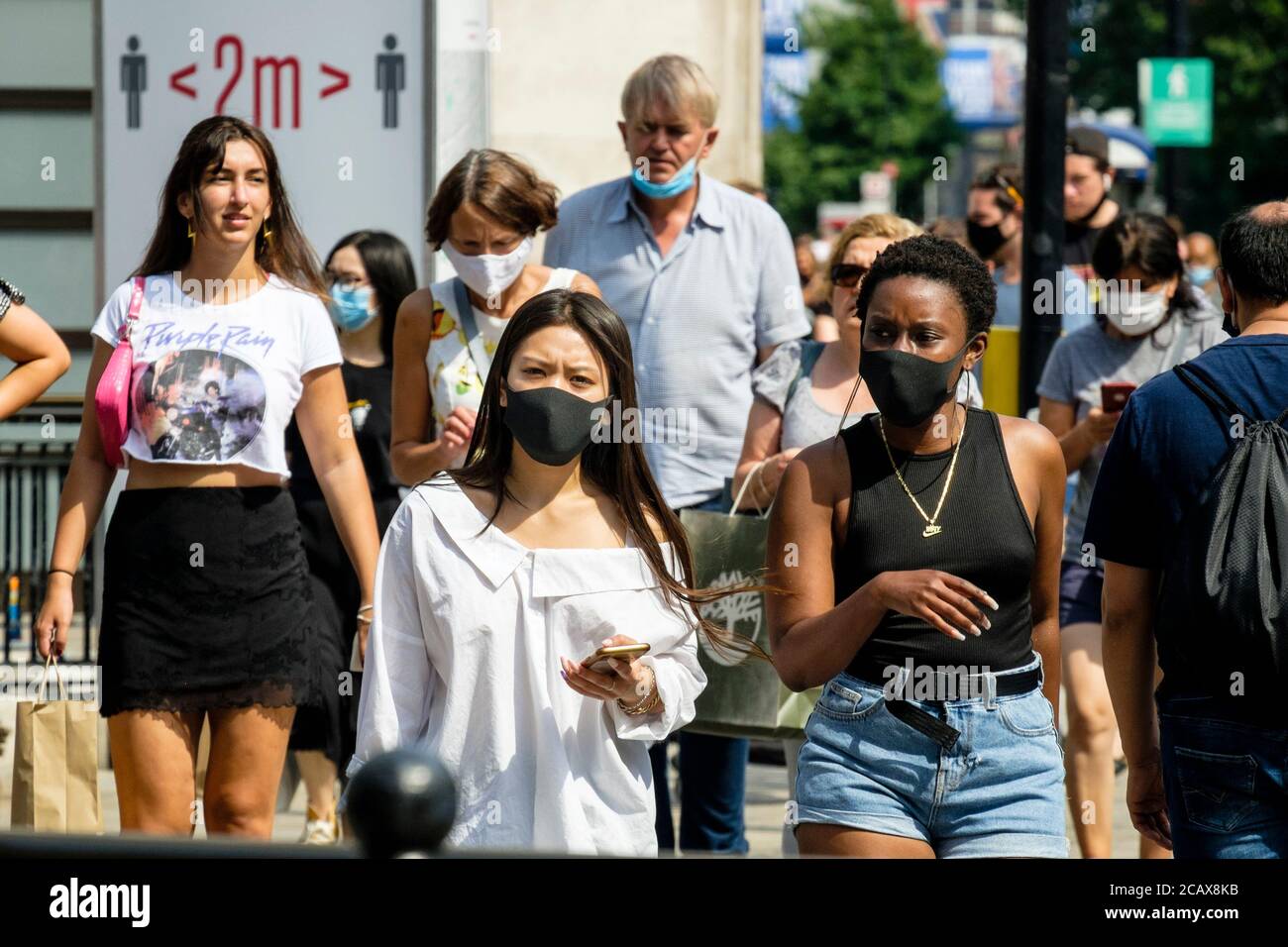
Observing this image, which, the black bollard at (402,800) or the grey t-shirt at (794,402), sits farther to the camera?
the grey t-shirt at (794,402)

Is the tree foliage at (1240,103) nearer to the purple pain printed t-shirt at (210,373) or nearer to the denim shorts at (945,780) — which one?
the purple pain printed t-shirt at (210,373)

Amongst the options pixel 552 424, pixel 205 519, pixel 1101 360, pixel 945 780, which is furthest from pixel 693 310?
pixel 945 780

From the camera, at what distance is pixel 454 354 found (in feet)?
17.0

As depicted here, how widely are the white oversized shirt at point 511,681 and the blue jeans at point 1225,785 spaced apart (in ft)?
2.94

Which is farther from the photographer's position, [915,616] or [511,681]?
[511,681]

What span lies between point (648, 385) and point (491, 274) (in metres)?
0.77

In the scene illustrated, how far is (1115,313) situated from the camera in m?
6.07

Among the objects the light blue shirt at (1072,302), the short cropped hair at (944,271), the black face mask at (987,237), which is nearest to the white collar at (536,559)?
the short cropped hair at (944,271)

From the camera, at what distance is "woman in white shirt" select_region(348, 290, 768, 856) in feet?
11.2

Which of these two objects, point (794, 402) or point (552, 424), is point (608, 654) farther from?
point (794, 402)

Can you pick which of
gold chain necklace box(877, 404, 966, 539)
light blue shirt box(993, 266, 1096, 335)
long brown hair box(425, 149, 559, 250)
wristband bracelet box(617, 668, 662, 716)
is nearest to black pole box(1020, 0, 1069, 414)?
light blue shirt box(993, 266, 1096, 335)

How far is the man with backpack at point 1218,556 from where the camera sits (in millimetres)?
3334

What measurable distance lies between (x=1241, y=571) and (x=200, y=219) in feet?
8.84
